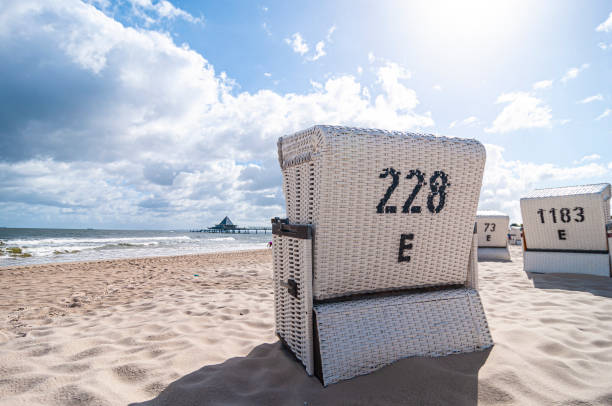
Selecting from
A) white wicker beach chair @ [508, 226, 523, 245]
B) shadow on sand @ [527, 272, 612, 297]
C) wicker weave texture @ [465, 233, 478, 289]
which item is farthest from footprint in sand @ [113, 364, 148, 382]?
white wicker beach chair @ [508, 226, 523, 245]

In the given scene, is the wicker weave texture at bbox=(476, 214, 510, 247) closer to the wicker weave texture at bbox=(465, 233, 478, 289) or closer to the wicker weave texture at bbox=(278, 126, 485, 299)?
the wicker weave texture at bbox=(465, 233, 478, 289)

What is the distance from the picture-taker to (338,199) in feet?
5.55

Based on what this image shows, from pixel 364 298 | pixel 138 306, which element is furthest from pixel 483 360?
pixel 138 306

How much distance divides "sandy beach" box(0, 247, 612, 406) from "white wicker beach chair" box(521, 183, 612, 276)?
210 cm

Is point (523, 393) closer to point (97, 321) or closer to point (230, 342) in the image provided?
point (230, 342)

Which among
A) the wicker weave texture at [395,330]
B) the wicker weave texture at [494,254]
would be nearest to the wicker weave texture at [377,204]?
the wicker weave texture at [395,330]

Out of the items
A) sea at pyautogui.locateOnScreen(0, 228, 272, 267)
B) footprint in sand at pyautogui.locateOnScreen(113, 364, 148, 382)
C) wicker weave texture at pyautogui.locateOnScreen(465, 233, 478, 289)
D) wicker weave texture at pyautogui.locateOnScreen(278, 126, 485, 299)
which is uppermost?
wicker weave texture at pyautogui.locateOnScreen(278, 126, 485, 299)

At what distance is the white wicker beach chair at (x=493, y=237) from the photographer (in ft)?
27.8

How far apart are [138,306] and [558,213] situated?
6901mm

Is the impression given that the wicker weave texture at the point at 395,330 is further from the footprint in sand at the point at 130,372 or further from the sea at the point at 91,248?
the sea at the point at 91,248

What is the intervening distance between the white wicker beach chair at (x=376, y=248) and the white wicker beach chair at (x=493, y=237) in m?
7.51

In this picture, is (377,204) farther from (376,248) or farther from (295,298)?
(295,298)

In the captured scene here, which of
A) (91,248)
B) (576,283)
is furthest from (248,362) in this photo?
(91,248)

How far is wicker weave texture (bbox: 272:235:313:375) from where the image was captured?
5.57ft
